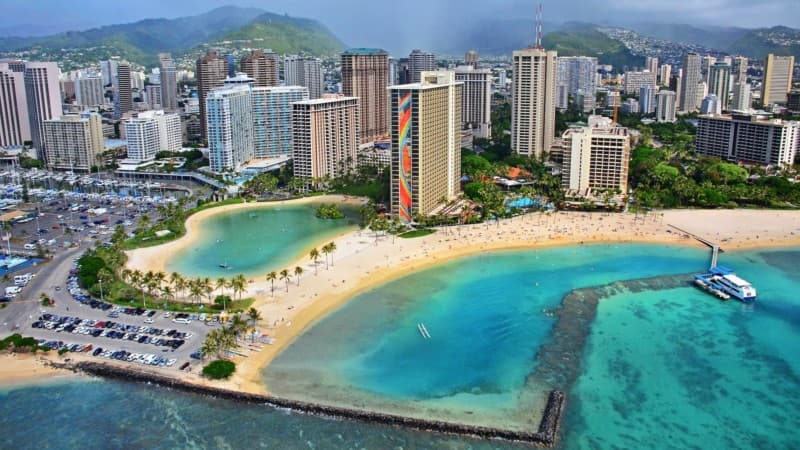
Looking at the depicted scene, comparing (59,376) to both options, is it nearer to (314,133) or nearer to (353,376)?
(353,376)

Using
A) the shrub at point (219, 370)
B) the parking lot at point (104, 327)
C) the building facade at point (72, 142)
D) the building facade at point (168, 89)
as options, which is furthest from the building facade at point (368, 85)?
the shrub at point (219, 370)

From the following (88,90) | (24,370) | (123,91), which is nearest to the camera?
(24,370)

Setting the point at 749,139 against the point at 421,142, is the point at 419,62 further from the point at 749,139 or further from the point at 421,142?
the point at 421,142

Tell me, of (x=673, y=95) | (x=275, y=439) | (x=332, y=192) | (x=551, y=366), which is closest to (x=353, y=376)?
(x=275, y=439)

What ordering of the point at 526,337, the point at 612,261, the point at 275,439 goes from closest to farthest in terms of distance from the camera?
1. the point at 275,439
2. the point at 526,337
3. the point at 612,261

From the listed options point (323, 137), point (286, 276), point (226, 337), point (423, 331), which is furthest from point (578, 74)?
point (226, 337)

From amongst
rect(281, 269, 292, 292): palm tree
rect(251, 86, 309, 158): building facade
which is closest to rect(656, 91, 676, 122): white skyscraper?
rect(251, 86, 309, 158): building facade
